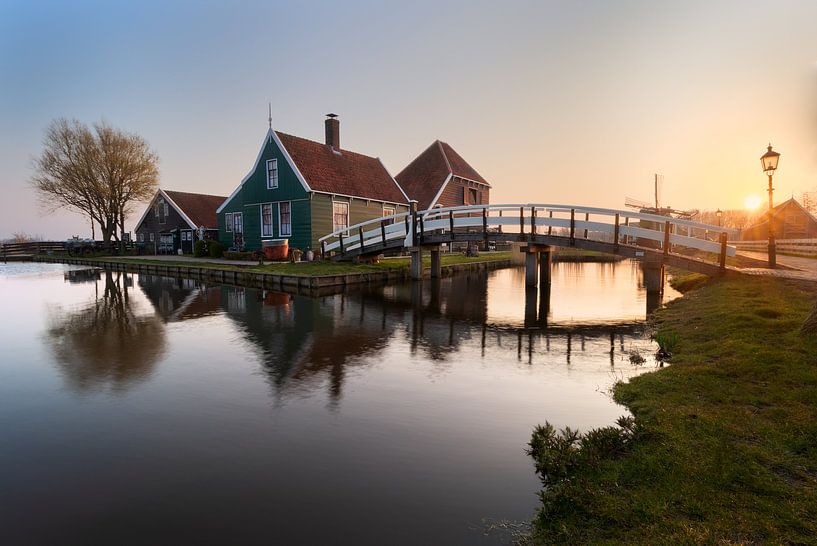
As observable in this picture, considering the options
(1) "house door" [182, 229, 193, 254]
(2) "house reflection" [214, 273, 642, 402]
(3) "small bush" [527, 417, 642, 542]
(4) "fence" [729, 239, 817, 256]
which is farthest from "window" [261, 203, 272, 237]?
(4) "fence" [729, 239, 817, 256]

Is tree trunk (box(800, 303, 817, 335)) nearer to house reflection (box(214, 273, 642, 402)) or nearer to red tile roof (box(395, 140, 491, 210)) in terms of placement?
house reflection (box(214, 273, 642, 402))

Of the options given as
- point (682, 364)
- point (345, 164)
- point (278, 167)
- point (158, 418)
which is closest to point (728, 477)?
point (682, 364)

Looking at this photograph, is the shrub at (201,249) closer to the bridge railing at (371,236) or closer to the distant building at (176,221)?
the distant building at (176,221)

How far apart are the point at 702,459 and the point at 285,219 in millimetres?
28688

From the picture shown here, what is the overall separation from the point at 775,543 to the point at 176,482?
5151 mm

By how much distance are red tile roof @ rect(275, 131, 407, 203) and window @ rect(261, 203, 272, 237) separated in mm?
3994

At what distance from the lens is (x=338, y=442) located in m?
5.61

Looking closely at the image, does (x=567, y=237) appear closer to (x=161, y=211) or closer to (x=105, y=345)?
(x=105, y=345)

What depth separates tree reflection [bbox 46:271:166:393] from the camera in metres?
8.26

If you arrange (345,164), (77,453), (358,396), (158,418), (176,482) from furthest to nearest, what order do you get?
(345,164) → (358,396) → (158,418) → (77,453) → (176,482)

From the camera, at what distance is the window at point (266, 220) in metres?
31.0

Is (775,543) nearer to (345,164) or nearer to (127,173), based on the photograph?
(345,164)

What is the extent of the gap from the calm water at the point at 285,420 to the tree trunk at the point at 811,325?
9.31 ft

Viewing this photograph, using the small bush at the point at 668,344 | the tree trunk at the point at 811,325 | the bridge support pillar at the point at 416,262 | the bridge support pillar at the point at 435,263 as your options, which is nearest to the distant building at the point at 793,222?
the bridge support pillar at the point at 435,263
